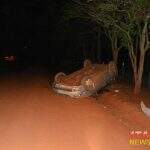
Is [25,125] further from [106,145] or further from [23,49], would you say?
[23,49]

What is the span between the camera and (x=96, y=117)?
13.7 m

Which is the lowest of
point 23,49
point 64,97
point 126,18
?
point 23,49

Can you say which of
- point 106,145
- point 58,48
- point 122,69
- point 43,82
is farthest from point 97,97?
point 58,48

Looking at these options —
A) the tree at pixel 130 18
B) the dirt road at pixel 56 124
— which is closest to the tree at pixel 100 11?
the tree at pixel 130 18

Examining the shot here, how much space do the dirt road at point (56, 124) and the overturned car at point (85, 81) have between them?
404 millimetres

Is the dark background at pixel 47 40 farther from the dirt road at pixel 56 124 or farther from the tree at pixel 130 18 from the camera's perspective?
the dirt road at pixel 56 124

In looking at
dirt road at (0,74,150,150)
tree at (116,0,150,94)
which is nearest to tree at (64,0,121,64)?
tree at (116,0,150,94)

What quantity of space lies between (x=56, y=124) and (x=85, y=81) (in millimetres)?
5792

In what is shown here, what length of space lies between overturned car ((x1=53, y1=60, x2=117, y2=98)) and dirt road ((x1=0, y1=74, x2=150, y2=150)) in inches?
15.9

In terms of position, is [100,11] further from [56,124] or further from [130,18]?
[56,124]

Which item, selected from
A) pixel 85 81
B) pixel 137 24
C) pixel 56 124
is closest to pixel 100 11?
pixel 137 24

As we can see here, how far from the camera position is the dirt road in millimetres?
10016

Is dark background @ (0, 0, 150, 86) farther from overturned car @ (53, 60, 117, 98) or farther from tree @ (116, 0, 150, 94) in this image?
tree @ (116, 0, 150, 94)

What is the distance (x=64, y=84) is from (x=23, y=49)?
3928 cm
